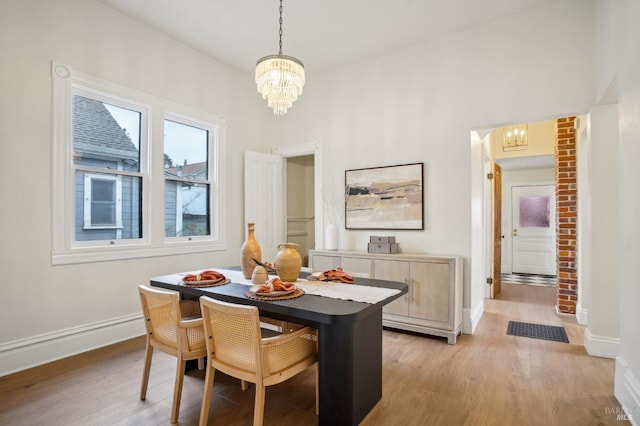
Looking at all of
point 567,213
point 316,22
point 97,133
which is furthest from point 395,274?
point 97,133

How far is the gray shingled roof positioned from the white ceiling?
103 centimetres

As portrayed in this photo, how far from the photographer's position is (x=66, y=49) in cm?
296

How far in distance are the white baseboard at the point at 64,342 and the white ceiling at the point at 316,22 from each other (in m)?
3.10

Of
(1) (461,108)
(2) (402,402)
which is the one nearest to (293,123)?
(1) (461,108)

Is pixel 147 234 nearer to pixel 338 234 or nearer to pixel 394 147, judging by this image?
pixel 338 234

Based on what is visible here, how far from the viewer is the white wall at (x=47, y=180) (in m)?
2.63

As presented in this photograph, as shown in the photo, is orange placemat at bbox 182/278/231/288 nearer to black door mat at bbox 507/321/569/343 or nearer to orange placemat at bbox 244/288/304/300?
orange placemat at bbox 244/288/304/300

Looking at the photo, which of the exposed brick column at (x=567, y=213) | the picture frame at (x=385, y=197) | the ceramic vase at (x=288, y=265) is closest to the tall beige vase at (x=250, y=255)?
the ceramic vase at (x=288, y=265)

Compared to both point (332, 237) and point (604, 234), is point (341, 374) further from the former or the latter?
point (604, 234)

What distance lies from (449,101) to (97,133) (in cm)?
366

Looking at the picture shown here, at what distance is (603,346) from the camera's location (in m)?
2.92

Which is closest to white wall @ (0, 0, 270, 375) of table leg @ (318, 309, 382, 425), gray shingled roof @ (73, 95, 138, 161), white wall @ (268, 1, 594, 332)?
gray shingled roof @ (73, 95, 138, 161)

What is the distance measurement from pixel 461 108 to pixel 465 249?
5.04ft

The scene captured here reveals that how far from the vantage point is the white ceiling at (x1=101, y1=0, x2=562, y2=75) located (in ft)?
10.5
